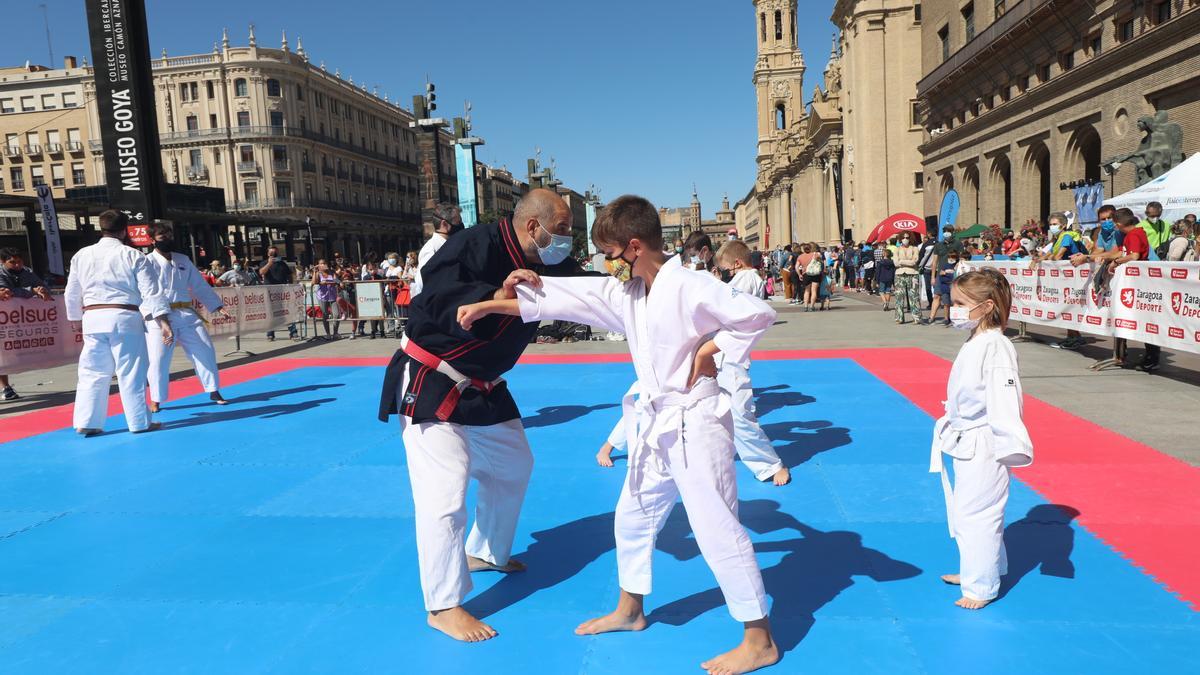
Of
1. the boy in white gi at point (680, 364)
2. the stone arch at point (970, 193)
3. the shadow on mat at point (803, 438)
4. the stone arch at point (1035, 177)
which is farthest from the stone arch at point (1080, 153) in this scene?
the boy in white gi at point (680, 364)

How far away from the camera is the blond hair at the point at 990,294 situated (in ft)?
10.0

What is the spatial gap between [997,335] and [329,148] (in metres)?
72.6

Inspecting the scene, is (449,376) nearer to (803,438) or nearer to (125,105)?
(803,438)

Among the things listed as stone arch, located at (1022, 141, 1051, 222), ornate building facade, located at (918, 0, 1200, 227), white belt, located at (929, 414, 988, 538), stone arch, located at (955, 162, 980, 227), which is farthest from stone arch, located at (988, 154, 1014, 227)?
white belt, located at (929, 414, 988, 538)

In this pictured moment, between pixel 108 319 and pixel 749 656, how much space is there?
6.40 metres

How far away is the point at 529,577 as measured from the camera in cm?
361

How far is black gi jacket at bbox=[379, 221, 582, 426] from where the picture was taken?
2.98m

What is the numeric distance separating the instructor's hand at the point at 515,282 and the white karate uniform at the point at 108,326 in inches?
213

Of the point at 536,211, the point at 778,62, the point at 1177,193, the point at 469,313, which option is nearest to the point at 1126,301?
the point at 1177,193

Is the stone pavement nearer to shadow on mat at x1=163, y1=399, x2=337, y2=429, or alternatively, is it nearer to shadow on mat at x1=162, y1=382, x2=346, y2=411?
shadow on mat at x1=162, y1=382, x2=346, y2=411

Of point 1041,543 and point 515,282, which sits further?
point 1041,543

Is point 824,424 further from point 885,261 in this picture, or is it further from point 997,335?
point 885,261

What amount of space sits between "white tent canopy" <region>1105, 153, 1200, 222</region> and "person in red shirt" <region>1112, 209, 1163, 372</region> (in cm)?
459

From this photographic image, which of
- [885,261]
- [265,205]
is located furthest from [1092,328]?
[265,205]
